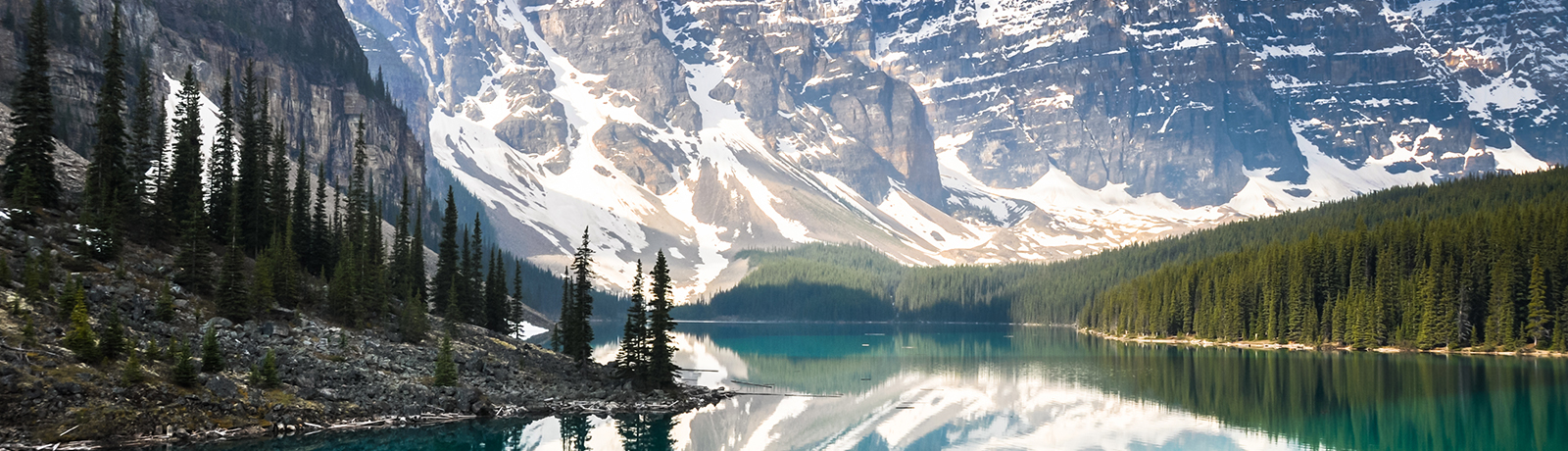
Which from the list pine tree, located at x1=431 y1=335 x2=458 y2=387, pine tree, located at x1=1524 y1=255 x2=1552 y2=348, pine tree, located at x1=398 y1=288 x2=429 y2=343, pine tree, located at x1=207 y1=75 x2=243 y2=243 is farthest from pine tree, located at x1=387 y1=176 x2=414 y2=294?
pine tree, located at x1=1524 y1=255 x2=1552 y2=348

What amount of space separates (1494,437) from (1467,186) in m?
131

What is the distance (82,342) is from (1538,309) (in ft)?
377

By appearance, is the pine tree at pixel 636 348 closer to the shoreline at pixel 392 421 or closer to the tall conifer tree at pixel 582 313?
the shoreline at pixel 392 421

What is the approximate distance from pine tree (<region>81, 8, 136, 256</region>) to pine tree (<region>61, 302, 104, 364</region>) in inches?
417

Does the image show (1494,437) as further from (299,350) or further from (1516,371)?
(299,350)

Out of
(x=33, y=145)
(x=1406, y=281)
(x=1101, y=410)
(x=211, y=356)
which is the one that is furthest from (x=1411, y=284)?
(x=33, y=145)

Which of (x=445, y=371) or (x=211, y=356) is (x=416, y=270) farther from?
(x=211, y=356)

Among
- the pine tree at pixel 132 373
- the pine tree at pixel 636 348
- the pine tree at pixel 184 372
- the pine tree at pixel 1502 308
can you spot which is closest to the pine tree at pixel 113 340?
the pine tree at pixel 132 373

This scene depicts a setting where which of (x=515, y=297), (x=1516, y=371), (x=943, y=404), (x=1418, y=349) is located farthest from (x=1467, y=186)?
(x=515, y=297)

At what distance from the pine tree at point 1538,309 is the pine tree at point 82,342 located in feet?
369

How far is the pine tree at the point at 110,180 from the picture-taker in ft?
210

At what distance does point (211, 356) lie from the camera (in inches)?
2247

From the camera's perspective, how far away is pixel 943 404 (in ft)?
283

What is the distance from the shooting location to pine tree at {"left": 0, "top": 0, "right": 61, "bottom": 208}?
64.4 metres
